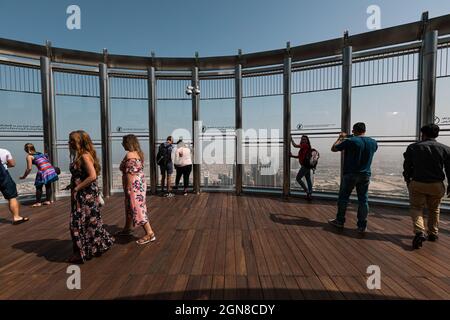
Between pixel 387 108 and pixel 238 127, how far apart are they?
4251mm

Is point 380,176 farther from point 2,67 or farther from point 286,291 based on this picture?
point 2,67

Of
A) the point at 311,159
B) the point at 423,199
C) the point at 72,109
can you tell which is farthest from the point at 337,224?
the point at 72,109

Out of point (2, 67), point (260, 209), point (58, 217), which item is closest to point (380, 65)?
point (260, 209)

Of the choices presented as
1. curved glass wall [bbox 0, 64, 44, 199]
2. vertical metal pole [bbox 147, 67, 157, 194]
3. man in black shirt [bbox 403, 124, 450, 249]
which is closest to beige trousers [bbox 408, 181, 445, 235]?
man in black shirt [bbox 403, 124, 450, 249]

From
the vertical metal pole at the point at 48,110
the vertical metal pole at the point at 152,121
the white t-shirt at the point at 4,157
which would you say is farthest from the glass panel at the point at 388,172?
the vertical metal pole at the point at 48,110

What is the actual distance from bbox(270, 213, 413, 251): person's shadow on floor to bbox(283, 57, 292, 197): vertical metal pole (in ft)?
6.96

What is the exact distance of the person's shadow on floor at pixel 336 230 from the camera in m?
3.85

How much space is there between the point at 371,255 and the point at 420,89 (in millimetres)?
4783

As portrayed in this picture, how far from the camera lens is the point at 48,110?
6.73 meters

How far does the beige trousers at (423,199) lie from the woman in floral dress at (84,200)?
4819 millimetres

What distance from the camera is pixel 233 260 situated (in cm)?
318

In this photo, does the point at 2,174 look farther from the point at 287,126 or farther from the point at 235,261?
the point at 287,126

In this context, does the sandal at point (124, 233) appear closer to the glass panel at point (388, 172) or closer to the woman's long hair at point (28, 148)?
the woman's long hair at point (28, 148)

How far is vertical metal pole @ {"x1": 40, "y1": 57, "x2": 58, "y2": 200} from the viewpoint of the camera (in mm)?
6625
